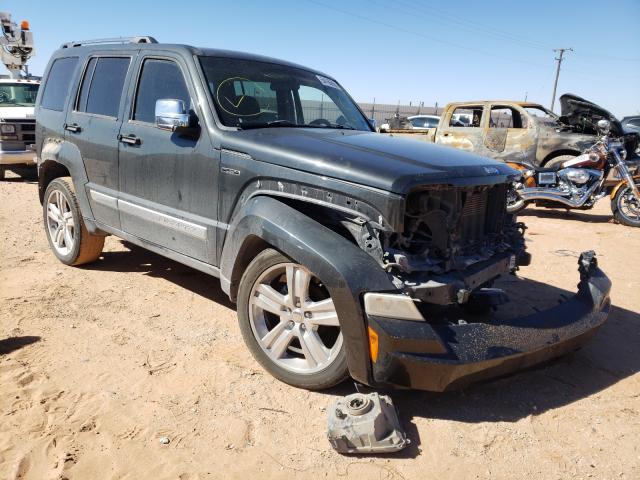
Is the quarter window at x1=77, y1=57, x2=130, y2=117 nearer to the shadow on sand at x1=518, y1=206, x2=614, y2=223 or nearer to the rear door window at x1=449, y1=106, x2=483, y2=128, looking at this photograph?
the shadow on sand at x1=518, y1=206, x2=614, y2=223

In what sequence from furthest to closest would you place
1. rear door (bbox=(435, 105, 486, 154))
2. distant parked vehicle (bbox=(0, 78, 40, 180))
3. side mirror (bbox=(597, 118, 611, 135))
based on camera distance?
rear door (bbox=(435, 105, 486, 154)) → distant parked vehicle (bbox=(0, 78, 40, 180)) → side mirror (bbox=(597, 118, 611, 135))

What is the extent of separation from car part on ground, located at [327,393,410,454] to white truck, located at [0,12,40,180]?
7.81 meters

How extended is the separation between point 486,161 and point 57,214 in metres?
4.30

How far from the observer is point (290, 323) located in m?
3.05

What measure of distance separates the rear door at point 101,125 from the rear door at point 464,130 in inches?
301

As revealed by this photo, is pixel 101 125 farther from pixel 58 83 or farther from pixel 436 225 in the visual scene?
pixel 436 225

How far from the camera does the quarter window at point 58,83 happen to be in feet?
16.5

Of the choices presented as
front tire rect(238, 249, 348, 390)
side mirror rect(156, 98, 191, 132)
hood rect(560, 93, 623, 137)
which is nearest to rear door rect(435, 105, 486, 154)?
hood rect(560, 93, 623, 137)

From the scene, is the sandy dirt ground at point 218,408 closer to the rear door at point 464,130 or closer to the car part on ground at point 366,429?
the car part on ground at point 366,429

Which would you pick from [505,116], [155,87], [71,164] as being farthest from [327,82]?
[505,116]

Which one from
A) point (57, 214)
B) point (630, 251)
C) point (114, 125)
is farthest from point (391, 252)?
point (630, 251)

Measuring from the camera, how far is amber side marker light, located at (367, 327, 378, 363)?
8.38 feet

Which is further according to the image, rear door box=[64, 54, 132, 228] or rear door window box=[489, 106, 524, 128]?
rear door window box=[489, 106, 524, 128]

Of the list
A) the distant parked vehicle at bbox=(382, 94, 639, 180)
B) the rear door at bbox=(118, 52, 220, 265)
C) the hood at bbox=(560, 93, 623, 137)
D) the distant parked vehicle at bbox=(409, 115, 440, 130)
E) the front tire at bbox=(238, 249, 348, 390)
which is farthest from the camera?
the distant parked vehicle at bbox=(409, 115, 440, 130)
